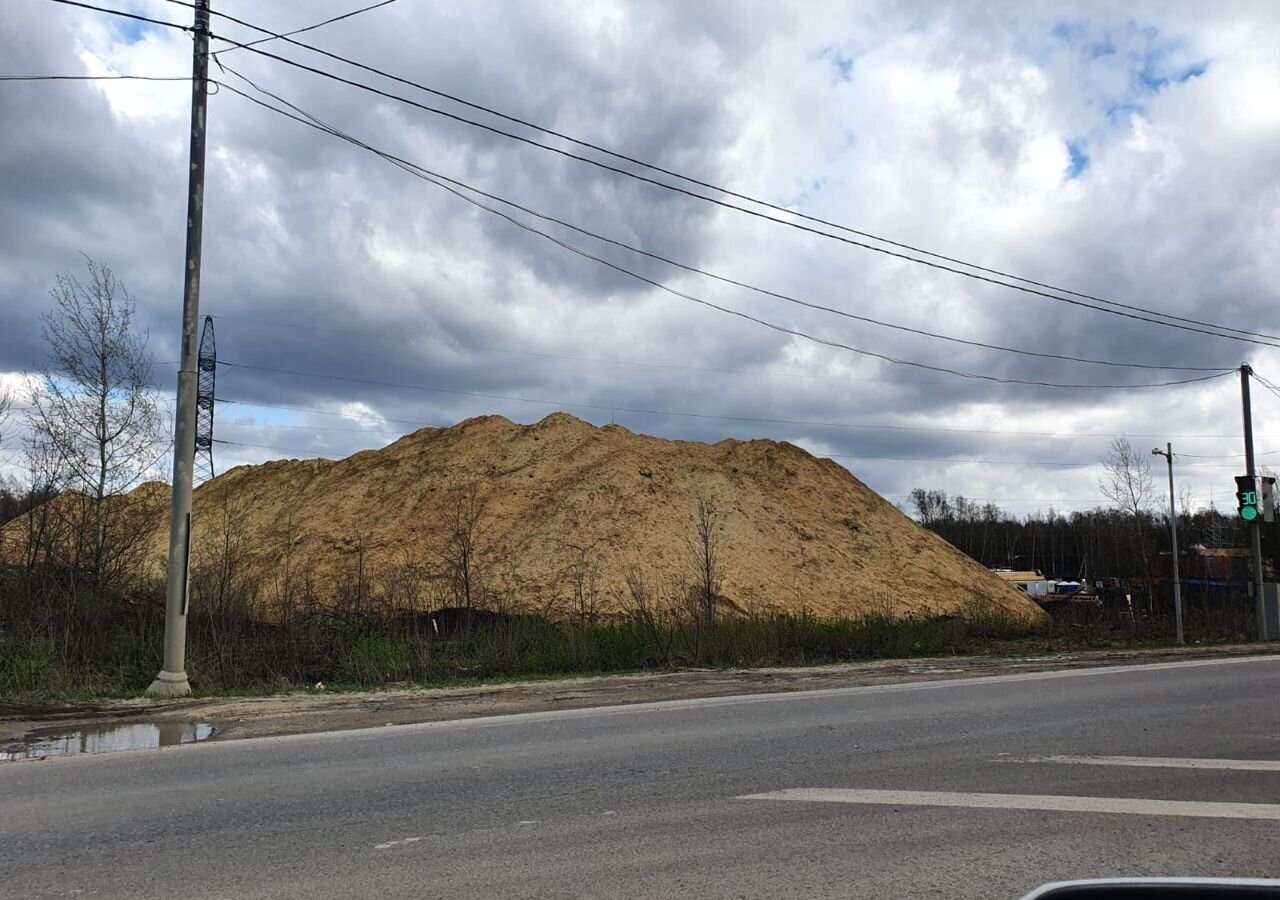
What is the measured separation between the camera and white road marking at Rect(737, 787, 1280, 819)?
6242 mm

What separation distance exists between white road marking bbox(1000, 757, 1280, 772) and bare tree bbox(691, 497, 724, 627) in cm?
1083

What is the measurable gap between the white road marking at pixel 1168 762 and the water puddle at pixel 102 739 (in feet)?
24.7

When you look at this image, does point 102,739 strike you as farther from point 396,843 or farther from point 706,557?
point 706,557

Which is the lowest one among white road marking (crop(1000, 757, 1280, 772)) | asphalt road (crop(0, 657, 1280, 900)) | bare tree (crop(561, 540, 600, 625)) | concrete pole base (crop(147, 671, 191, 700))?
white road marking (crop(1000, 757, 1280, 772))

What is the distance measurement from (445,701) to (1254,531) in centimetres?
2295

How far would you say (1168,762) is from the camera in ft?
25.4

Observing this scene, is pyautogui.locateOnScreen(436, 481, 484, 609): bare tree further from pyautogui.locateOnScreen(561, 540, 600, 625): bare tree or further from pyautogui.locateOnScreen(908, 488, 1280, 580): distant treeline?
pyautogui.locateOnScreen(908, 488, 1280, 580): distant treeline

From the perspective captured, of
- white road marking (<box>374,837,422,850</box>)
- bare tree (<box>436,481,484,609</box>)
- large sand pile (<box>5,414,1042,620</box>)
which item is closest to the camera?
white road marking (<box>374,837,422,850</box>)

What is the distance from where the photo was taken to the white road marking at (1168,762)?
7.62m

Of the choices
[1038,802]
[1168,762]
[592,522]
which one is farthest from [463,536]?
[1038,802]

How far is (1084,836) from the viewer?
5680mm

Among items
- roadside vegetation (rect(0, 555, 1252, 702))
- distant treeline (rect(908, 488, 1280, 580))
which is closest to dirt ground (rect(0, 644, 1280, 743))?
roadside vegetation (rect(0, 555, 1252, 702))

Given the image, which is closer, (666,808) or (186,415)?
(666,808)

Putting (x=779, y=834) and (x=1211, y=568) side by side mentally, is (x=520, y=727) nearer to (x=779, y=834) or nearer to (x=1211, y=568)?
(x=779, y=834)
